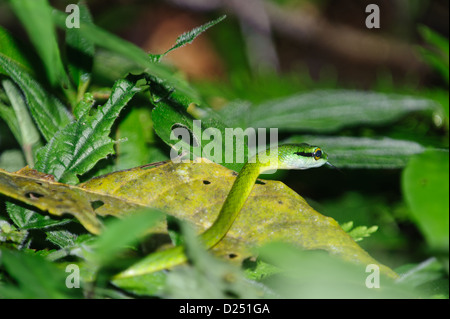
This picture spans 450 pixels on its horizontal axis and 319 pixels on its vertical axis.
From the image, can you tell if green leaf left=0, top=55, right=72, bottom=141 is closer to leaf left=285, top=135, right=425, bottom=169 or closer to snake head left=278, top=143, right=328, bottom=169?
snake head left=278, top=143, right=328, bottom=169

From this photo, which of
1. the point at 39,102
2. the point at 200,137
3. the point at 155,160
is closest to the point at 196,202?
the point at 200,137

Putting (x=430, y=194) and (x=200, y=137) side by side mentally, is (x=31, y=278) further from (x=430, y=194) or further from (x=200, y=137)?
(x=430, y=194)

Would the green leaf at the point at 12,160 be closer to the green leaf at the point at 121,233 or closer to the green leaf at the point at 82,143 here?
the green leaf at the point at 82,143

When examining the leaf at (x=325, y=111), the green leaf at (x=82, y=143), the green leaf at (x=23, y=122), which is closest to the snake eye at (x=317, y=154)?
the leaf at (x=325, y=111)

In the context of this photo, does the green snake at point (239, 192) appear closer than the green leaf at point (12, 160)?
Yes

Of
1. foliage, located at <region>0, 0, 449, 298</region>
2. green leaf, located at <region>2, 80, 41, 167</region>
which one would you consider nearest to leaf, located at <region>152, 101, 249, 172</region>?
foliage, located at <region>0, 0, 449, 298</region>

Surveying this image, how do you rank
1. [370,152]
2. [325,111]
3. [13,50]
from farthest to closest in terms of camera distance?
[325,111] → [370,152] → [13,50]
